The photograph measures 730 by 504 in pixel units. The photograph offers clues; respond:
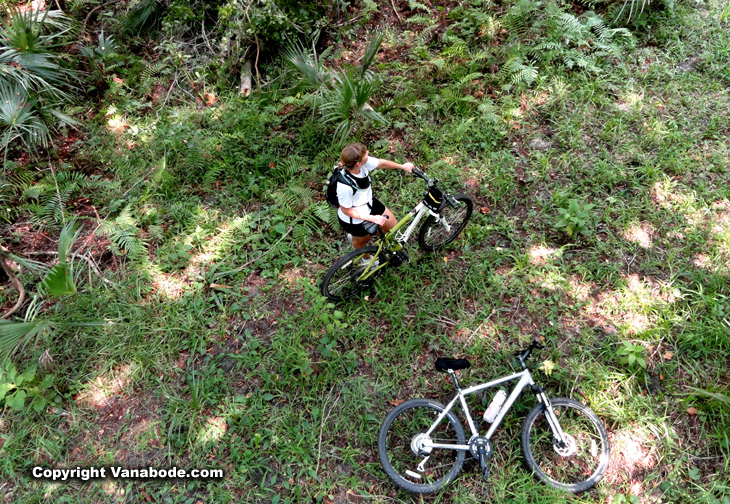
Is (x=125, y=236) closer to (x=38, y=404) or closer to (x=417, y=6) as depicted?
(x=38, y=404)

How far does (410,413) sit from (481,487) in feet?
2.70

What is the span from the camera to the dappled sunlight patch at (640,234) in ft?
15.5

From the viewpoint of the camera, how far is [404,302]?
455 cm

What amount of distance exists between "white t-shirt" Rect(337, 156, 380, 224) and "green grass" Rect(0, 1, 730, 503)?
0.97 m

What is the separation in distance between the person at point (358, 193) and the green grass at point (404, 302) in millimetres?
845

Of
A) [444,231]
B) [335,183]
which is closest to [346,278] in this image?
[335,183]

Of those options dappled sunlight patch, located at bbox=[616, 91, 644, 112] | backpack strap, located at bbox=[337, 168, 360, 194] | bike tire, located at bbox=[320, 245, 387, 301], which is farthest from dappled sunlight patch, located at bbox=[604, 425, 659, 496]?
dappled sunlight patch, located at bbox=[616, 91, 644, 112]

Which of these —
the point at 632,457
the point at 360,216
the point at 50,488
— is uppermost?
the point at 360,216

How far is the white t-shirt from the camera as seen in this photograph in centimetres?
389

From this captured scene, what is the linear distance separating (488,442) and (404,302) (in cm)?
166

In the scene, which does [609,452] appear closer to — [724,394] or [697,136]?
[724,394]

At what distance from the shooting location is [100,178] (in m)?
5.98

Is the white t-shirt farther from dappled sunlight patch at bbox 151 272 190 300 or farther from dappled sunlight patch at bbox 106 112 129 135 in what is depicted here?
dappled sunlight patch at bbox 106 112 129 135

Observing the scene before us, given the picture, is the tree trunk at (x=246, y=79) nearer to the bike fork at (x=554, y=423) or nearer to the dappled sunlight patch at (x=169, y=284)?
the dappled sunlight patch at (x=169, y=284)
